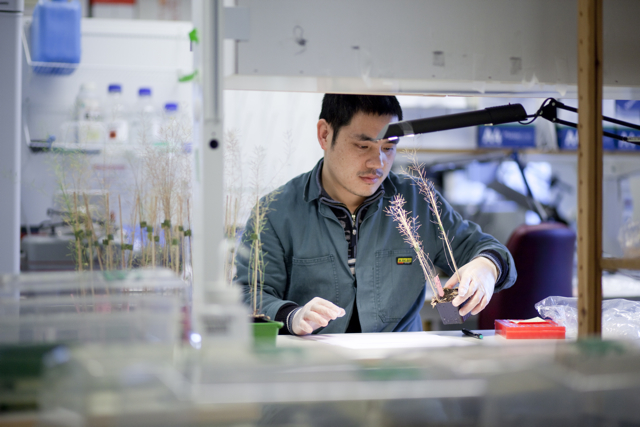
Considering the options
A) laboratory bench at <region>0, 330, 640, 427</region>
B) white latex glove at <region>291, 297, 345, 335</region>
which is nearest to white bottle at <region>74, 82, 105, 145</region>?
white latex glove at <region>291, 297, 345, 335</region>

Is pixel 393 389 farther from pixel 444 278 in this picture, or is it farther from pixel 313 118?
pixel 444 278

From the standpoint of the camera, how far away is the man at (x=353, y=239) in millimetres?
1692

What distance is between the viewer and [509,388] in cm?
60

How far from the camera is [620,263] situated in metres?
0.95

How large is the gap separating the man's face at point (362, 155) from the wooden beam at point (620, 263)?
810mm

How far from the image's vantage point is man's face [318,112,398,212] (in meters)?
1.68

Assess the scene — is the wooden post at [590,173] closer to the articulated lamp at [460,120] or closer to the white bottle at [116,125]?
the articulated lamp at [460,120]

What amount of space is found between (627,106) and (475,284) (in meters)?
0.76

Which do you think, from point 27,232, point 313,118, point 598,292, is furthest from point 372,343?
point 27,232

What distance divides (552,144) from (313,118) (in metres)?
1.85

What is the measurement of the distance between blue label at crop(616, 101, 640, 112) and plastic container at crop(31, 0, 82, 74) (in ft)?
6.81

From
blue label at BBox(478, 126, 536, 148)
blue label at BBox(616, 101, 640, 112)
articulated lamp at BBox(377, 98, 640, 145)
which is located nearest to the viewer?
articulated lamp at BBox(377, 98, 640, 145)

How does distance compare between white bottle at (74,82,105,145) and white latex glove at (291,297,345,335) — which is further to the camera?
white bottle at (74,82,105,145)

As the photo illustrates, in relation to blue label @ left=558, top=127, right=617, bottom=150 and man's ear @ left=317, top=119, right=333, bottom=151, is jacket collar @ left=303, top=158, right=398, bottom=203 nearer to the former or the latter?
man's ear @ left=317, top=119, right=333, bottom=151
